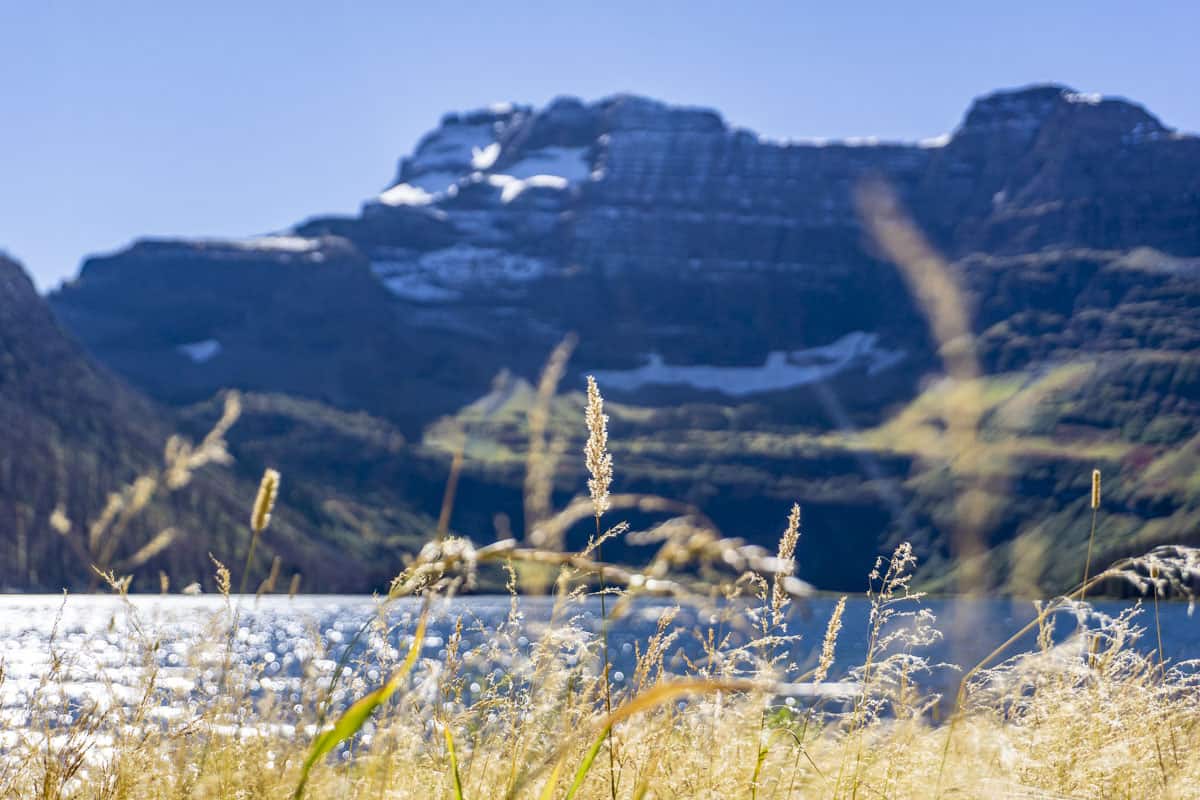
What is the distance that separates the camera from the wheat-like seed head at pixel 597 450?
2430 millimetres

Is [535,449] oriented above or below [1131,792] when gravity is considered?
above

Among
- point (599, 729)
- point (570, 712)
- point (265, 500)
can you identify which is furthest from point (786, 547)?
point (265, 500)

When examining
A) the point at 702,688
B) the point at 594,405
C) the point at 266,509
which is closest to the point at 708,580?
the point at 702,688

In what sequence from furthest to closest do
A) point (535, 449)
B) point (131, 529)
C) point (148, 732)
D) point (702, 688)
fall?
point (131, 529) < point (148, 732) < point (535, 449) < point (702, 688)

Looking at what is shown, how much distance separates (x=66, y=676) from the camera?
422 centimetres

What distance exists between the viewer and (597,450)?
2.54 metres

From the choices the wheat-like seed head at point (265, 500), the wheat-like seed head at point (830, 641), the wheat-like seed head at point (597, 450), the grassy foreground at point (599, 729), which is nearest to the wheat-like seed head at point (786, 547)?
the grassy foreground at point (599, 729)

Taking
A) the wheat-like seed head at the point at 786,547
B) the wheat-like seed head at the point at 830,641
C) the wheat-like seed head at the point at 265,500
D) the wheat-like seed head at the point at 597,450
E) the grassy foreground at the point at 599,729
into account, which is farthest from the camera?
the wheat-like seed head at the point at 830,641

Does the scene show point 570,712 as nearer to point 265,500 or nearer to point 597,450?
point 597,450

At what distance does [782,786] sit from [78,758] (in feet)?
8.30

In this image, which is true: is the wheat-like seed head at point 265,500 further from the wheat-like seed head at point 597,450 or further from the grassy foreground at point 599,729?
the wheat-like seed head at point 597,450

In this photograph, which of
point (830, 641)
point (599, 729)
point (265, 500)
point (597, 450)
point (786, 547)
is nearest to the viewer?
point (265, 500)

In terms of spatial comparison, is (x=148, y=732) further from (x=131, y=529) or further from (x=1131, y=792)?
(x=131, y=529)

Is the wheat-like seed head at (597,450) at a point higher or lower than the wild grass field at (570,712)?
higher
